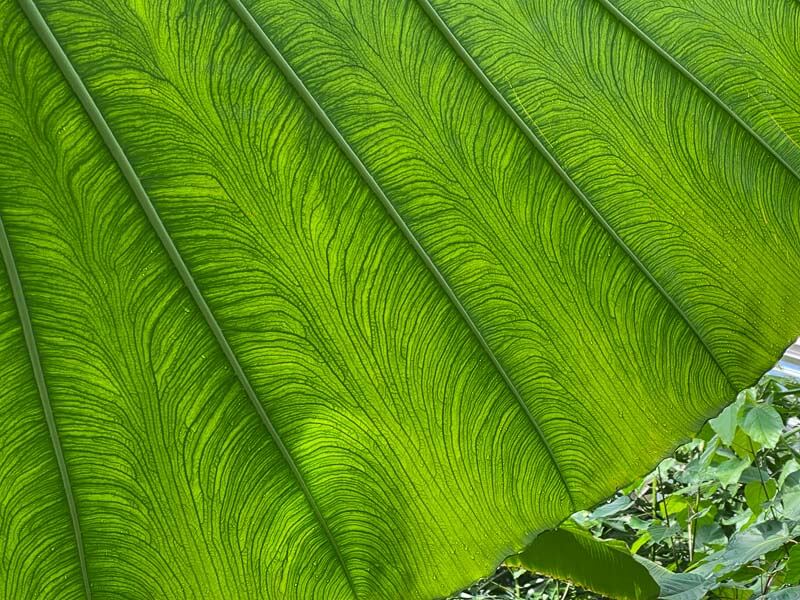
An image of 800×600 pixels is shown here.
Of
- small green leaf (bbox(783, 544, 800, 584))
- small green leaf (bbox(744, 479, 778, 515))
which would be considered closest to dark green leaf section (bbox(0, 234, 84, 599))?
small green leaf (bbox(783, 544, 800, 584))

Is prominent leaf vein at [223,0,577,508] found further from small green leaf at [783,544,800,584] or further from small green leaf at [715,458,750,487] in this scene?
small green leaf at [715,458,750,487]

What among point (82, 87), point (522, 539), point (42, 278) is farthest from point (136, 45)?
point (522, 539)

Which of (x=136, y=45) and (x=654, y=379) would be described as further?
(x=654, y=379)

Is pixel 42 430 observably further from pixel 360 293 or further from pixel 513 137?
pixel 513 137

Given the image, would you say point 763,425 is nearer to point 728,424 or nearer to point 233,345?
point 728,424

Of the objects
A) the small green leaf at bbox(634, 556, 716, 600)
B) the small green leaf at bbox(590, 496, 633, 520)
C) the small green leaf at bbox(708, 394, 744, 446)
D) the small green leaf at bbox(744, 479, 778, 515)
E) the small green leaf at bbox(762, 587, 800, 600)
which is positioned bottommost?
the small green leaf at bbox(762, 587, 800, 600)

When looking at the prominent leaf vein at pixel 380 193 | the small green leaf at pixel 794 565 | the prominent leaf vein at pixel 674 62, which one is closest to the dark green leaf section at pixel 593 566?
the small green leaf at pixel 794 565
